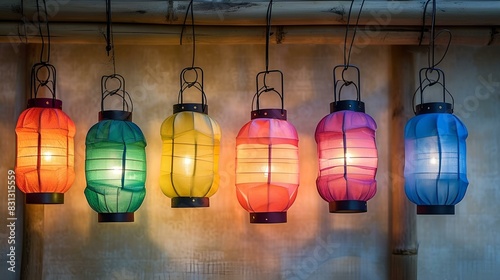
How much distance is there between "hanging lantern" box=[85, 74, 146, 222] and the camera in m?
4.10

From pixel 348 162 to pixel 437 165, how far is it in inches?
20.9

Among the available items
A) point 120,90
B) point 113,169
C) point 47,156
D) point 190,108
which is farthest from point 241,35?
point 47,156

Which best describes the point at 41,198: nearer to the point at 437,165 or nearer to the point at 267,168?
the point at 267,168

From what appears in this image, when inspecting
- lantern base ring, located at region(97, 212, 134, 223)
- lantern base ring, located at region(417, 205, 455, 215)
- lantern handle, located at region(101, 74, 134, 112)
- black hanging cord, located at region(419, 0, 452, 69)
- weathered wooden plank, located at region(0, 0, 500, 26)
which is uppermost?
weathered wooden plank, located at region(0, 0, 500, 26)

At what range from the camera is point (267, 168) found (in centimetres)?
407

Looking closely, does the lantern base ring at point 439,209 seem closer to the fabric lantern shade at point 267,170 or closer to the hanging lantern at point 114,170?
the fabric lantern shade at point 267,170

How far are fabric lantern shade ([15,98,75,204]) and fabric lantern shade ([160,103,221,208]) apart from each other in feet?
2.18

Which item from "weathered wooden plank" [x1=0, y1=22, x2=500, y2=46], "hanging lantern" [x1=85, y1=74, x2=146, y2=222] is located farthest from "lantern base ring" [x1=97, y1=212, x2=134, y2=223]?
"weathered wooden plank" [x1=0, y1=22, x2=500, y2=46]

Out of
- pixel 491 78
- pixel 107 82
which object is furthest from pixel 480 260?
pixel 107 82

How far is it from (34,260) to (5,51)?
5.34ft

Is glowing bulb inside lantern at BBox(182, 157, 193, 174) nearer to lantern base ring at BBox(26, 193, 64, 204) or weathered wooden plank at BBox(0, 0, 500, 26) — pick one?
lantern base ring at BBox(26, 193, 64, 204)

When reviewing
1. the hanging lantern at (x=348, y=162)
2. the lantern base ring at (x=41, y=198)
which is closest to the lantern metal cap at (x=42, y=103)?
the lantern base ring at (x=41, y=198)

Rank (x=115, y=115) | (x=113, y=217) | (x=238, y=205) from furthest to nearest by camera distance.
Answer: (x=238, y=205)
(x=115, y=115)
(x=113, y=217)

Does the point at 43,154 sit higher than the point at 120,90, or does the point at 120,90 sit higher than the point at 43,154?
the point at 120,90
